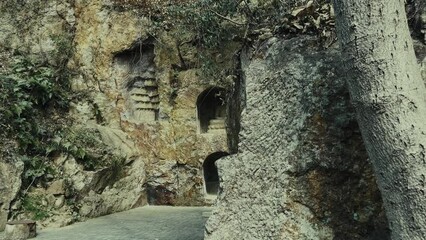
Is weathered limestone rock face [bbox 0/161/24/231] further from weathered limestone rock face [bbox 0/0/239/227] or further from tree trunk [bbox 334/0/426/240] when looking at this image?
tree trunk [bbox 334/0/426/240]

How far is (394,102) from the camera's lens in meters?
2.32

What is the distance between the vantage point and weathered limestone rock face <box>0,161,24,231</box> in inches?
322

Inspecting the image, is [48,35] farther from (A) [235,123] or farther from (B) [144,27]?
(A) [235,123]

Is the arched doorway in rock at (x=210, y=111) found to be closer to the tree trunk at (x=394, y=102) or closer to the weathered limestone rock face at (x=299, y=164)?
the weathered limestone rock face at (x=299, y=164)

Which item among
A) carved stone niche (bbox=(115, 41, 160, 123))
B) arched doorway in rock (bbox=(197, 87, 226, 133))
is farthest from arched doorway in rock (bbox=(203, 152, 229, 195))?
carved stone niche (bbox=(115, 41, 160, 123))

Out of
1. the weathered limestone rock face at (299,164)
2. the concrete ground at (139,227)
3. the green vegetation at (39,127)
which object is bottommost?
the concrete ground at (139,227)

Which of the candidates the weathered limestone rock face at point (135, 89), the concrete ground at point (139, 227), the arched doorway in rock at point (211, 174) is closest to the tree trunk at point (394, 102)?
the concrete ground at point (139, 227)

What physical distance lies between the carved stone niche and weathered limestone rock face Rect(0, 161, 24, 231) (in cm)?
416

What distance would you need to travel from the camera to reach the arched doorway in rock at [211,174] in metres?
11.7

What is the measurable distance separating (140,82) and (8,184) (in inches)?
198

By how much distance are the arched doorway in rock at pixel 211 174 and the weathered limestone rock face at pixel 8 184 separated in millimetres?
4513

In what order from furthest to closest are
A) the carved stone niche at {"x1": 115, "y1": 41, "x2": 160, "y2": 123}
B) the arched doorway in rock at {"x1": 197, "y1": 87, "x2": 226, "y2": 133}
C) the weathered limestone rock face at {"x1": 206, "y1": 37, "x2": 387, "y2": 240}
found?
the carved stone niche at {"x1": 115, "y1": 41, "x2": 160, "y2": 123} < the arched doorway in rock at {"x1": 197, "y1": 87, "x2": 226, "y2": 133} < the weathered limestone rock face at {"x1": 206, "y1": 37, "x2": 387, "y2": 240}

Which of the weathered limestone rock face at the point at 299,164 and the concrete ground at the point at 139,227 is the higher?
the weathered limestone rock face at the point at 299,164

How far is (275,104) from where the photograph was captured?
3.36 metres
